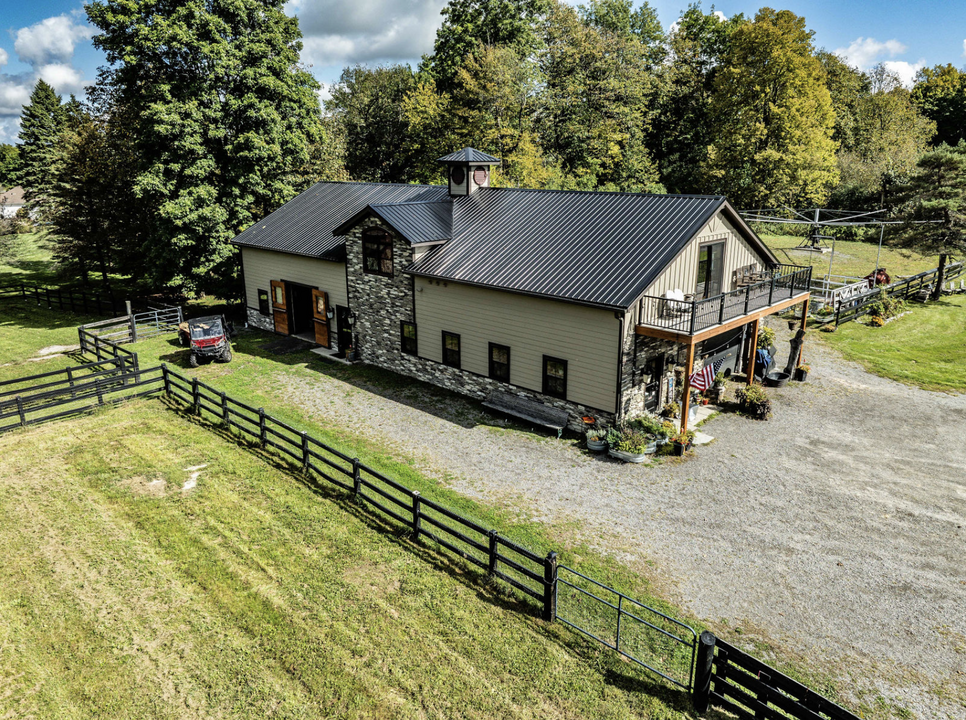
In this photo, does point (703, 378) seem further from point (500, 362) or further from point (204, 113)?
point (204, 113)

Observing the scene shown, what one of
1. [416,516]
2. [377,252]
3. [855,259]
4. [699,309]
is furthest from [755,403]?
[855,259]

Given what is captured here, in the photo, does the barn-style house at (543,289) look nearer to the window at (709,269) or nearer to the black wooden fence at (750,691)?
the window at (709,269)

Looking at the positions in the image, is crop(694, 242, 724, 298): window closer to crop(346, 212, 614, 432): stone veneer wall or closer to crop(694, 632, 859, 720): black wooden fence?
crop(346, 212, 614, 432): stone veneer wall

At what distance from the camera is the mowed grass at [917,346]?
23.4 m

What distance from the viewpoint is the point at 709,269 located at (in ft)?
65.1

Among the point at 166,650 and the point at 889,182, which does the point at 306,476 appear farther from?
the point at 889,182

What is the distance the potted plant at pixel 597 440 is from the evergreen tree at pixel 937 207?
25123 mm

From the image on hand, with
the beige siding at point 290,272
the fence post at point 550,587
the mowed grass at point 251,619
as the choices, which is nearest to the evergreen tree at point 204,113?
the beige siding at point 290,272

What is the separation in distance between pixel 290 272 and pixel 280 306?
2.06 meters

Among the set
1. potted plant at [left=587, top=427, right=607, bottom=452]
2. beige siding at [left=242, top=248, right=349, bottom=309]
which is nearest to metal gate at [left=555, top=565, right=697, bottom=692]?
potted plant at [left=587, top=427, right=607, bottom=452]

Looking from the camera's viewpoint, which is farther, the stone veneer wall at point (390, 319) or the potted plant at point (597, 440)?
the stone veneer wall at point (390, 319)

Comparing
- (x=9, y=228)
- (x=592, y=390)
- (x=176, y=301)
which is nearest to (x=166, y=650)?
(x=592, y=390)

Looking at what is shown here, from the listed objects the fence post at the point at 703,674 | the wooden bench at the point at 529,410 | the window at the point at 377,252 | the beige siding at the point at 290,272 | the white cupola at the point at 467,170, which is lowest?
the fence post at the point at 703,674

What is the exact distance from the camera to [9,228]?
1668 inches
